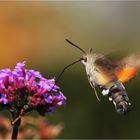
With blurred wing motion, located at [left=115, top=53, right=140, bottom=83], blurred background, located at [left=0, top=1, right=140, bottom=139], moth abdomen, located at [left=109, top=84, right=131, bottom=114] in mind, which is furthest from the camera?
blurred background, located at [left=0, top=1, right=140, bottom=139]

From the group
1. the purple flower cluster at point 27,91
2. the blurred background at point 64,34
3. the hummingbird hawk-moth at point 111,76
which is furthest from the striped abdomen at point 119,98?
the blurred background at point 64,34

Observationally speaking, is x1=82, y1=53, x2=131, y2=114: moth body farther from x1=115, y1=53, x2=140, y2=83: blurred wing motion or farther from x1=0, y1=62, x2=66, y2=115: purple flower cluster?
x1=0, y1=62, x2=66, y2=115: purple flower cluster

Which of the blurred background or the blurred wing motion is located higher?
the blurred background

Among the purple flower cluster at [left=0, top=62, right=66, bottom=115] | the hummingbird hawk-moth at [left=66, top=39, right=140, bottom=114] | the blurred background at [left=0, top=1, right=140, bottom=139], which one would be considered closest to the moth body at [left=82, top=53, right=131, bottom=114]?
the hummingbird hawk-moth at [left=66, top=39, right=140, bottom=114]

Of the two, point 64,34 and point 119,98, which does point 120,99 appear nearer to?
point 119,98

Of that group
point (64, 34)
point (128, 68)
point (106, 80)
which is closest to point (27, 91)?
point (106, 80)
